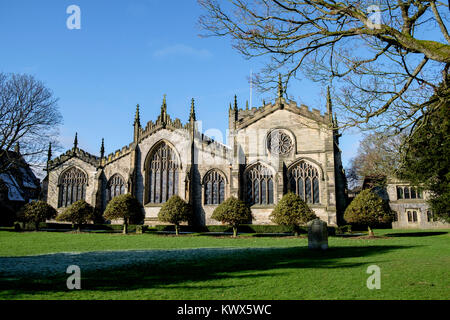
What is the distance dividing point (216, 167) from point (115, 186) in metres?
11.3

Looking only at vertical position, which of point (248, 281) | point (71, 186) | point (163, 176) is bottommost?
point (248, 281)

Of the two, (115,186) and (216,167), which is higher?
(216,167)

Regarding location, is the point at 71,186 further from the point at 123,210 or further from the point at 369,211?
the point at 369,211

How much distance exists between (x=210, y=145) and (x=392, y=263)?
2572 centimetres

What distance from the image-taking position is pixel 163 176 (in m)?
36.7

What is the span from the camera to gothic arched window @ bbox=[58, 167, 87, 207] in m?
38.8

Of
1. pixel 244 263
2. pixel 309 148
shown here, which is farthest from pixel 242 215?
pixel 244 263

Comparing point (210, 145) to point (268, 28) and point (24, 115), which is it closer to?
point (24, 115)

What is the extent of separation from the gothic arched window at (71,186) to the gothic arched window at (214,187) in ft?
46.4

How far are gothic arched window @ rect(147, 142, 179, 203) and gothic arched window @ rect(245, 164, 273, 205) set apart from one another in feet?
25.7

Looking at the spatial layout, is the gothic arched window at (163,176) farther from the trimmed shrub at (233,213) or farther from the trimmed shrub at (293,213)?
the trimmed shrub at (293,213)

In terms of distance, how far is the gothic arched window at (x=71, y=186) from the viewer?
127 ft

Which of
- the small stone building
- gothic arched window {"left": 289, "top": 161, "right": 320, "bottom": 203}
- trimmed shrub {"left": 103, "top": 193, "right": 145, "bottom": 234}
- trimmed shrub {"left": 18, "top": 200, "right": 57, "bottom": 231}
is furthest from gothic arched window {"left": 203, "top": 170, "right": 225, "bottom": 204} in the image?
the small stone building

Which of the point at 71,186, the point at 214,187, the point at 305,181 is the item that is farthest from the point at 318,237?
the point at 71,186
